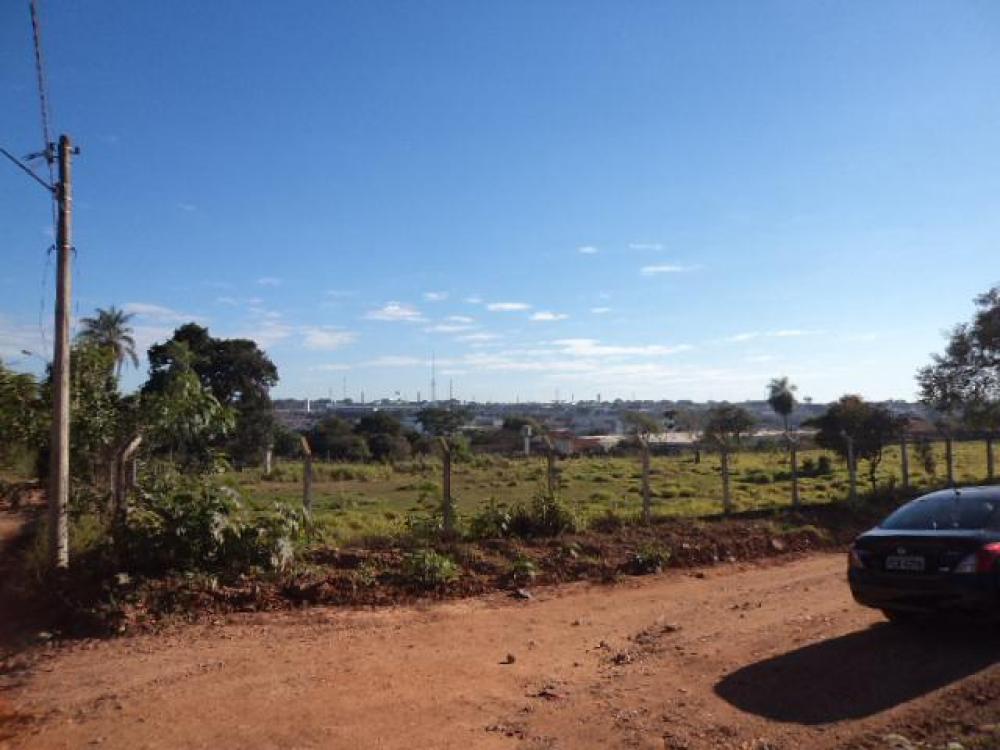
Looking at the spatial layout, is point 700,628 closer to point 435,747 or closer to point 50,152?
point 435,747

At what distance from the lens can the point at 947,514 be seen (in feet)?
25.6

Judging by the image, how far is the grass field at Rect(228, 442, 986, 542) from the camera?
1927cm

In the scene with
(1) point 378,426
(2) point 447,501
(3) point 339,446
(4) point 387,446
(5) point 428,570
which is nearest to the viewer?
(5) point 428,570

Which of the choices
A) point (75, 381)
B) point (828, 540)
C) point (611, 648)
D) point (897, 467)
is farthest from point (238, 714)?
point (897, 467)

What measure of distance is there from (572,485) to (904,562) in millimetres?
22543

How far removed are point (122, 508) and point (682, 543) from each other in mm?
8096

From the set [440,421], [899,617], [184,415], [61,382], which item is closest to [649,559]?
[899,617]

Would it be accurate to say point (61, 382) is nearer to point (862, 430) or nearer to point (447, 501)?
point (447, 501)

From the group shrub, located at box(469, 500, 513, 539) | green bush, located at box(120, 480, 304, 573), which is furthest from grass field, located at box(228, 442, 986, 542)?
green bush, located at box(120, 480, 304, 573)

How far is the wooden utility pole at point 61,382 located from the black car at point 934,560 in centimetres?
846

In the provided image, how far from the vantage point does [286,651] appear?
713 cm

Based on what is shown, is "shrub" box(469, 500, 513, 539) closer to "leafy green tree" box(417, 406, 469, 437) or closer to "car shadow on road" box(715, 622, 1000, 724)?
"car shadow on road" box(715, 622, 1000, 724)

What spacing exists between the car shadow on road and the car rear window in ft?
3.15

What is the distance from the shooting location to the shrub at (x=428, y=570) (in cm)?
965
